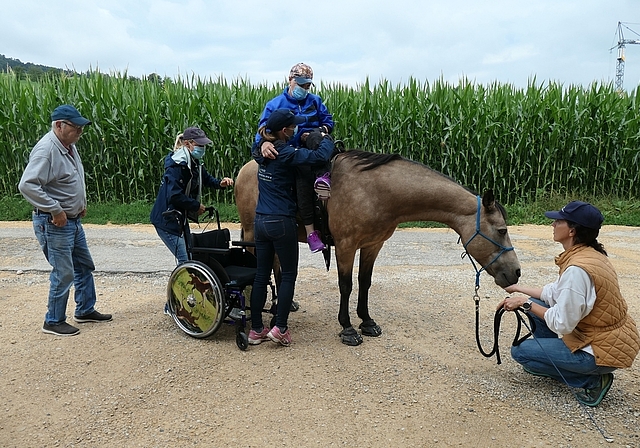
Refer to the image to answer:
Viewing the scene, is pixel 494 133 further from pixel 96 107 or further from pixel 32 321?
pixel 32 321

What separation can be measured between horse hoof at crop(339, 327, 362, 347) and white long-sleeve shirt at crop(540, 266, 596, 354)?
5.55 feet

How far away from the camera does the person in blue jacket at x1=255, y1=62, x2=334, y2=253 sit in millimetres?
4320

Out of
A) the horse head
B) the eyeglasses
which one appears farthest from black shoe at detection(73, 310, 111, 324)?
the horse head

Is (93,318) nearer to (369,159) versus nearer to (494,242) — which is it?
(369,159)

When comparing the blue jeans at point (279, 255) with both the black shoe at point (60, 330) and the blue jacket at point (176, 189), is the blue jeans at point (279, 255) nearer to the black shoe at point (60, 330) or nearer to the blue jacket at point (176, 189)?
the blue jacket at point (176, 189)

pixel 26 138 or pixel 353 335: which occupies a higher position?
pixel 26 138

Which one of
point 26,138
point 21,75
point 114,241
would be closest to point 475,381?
point 114,241

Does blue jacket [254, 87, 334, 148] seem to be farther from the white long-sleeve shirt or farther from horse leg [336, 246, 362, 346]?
the white long-sleeve shirt

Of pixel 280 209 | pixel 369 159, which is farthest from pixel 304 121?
pixel 280 209

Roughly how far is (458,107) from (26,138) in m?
9.47

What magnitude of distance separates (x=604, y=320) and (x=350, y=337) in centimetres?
198

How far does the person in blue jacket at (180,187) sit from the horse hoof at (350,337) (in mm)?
1686

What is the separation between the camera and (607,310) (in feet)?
10.2

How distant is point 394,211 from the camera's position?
4.32 metres
